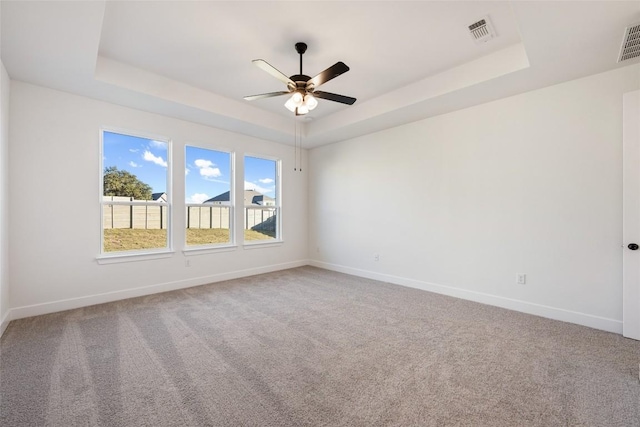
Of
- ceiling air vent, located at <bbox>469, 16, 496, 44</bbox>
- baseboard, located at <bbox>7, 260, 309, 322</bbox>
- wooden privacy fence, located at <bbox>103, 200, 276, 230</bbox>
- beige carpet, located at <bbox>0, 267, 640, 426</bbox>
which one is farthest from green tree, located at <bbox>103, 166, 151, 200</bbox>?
ceiling air vent, located at <bbox>469, 16, 496, 44</bbox>

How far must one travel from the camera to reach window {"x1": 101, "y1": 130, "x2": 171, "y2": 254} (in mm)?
3930

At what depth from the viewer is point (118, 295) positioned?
3893 millimetres

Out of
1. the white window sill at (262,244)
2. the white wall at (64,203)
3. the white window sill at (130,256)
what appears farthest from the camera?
the white window sill at (262,244)

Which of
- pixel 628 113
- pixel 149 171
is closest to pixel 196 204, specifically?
pixel 149 171

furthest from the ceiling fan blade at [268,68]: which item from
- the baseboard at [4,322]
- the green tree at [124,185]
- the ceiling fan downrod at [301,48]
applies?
the baseboard at [4,322]

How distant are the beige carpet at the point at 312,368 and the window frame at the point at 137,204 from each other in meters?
0.69

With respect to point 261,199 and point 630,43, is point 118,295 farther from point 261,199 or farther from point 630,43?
point 630,43

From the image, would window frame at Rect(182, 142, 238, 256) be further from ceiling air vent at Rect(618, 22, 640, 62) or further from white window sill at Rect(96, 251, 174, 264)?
ceiling air vent at Rect(618, 22, 640, 62)

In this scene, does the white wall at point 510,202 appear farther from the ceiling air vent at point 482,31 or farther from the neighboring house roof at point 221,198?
the neighboring house roof at point 221,198

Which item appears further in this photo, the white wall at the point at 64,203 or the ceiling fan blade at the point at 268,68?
the white wall at the point at 64,203

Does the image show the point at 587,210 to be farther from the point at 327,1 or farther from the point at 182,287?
the point at 182,287

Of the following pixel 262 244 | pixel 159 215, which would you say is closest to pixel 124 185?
pixel 159 215

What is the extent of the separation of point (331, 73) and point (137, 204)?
3504 mm

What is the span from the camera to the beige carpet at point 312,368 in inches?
67.6
